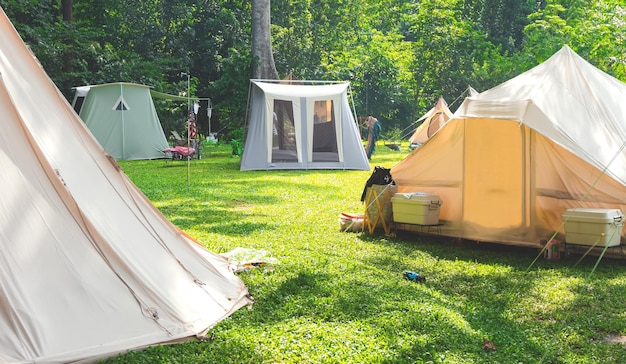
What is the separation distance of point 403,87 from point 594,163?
28.7 m

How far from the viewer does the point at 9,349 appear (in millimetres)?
3732

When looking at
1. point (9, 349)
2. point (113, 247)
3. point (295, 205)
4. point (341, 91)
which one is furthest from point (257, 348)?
point (341, 91)

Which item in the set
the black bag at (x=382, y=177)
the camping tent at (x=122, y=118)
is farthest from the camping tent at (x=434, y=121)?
the black bag at (x=382, y=177)

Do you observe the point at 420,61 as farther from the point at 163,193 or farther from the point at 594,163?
the point at 594,163

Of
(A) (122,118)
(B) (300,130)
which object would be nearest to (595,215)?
(B) (300,130)

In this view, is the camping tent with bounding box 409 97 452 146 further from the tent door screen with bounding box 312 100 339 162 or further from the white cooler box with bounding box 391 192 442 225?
the white cooler box with bounding box 391 192 442 225

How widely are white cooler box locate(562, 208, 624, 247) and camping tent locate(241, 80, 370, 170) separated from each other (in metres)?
10.0

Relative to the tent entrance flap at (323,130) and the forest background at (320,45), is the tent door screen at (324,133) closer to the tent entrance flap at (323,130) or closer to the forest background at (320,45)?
the tent entrance flap at (323,130)

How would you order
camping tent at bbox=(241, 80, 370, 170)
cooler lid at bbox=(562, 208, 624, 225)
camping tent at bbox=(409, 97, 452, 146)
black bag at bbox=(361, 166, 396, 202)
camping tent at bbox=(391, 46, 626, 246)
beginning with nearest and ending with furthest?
cooler lid at bbox=(562, 208, 624, 225)
camping tent at bbox=(391, 46, 626, 246)
black bag at bbox=(361, 166, 396, 202)
camping tent at bbox=(241, 80, 370, 170)
camping tent at bbox=(409, 97, 452, 146)

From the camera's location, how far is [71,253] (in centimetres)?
439

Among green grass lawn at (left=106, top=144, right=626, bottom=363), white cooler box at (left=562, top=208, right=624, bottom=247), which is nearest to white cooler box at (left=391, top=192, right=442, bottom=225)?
green grass lawn at (left=106, top=144, right=626, bottom=363)

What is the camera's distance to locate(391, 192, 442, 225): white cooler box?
8062 mm

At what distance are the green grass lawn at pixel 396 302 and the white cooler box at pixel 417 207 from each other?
0.27m

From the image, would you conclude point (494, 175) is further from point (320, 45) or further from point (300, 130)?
point (320, 45)
